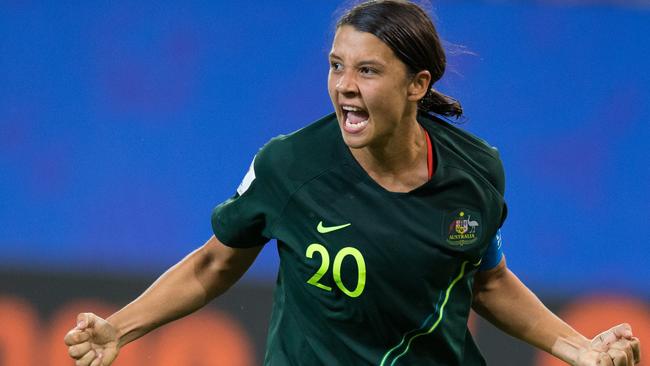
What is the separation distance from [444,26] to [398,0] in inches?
92.5

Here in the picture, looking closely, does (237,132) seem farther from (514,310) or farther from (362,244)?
(362,244)

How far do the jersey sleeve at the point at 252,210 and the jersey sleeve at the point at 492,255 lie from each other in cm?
60

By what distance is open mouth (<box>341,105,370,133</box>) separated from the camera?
2.67 metres

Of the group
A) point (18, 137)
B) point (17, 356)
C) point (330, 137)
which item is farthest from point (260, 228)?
point (18, 137)

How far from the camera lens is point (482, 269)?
10.1ft

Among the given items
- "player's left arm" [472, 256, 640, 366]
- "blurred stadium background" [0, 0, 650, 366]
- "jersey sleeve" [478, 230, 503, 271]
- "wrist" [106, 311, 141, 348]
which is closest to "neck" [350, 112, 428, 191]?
"jersey sleeve" [478, 230, 503, 271]

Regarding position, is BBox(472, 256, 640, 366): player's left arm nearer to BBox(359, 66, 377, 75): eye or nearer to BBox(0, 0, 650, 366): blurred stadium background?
BBox(359, 66, 377, 75): eye

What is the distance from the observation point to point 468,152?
291 cm

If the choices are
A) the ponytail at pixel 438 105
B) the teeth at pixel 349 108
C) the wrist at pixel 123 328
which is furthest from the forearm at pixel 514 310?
the wrist at pixel 123 328

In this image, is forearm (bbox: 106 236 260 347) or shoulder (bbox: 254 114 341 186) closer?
shoulder (bbox: 254 114 341 186)

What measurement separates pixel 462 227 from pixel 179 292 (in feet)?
2.52

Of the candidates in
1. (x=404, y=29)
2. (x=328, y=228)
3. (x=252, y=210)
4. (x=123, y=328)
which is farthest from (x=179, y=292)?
(x=404, y=29)

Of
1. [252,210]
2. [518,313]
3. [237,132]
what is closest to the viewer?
[252,210]

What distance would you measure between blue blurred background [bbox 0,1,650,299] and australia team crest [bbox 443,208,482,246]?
2.01 m
